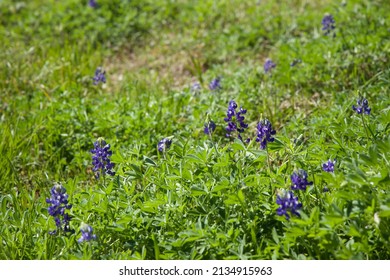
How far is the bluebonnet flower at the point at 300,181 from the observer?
2.66 m

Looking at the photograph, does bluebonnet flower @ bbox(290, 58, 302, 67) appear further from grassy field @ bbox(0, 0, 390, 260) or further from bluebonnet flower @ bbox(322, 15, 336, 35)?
bluebonnet flower @ bbox(322, 15, 336, 35)

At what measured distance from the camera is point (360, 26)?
5211 millimetres

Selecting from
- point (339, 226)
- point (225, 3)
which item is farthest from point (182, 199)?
point (225, 3)

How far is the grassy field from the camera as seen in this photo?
265 cm

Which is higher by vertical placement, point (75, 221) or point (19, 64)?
point (19, 64)

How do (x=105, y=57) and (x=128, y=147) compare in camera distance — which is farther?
(x=105, y=57)

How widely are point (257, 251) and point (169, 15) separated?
15.9 feet

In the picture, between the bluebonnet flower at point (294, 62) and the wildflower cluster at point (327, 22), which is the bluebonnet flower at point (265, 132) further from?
the wildflower cluster at point (327, 22)

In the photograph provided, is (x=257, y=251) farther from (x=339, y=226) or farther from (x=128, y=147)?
(x=128, y=147)

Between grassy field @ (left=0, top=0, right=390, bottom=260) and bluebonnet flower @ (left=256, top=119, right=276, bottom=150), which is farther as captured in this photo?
bluebonnet flower @ (left=256, top=119, right=276, bottom=150)

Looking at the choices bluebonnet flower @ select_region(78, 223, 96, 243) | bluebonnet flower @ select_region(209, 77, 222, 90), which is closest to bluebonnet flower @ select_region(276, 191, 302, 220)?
bluebonnet flower @ select_region(78, 223, 96, 243)

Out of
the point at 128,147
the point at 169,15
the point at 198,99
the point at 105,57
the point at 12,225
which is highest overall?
the point at 169,15

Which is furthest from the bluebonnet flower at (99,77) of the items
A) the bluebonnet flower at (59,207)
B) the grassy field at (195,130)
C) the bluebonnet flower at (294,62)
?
the bluebonnet flower at (59,207)

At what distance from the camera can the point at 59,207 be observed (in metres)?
2.82
